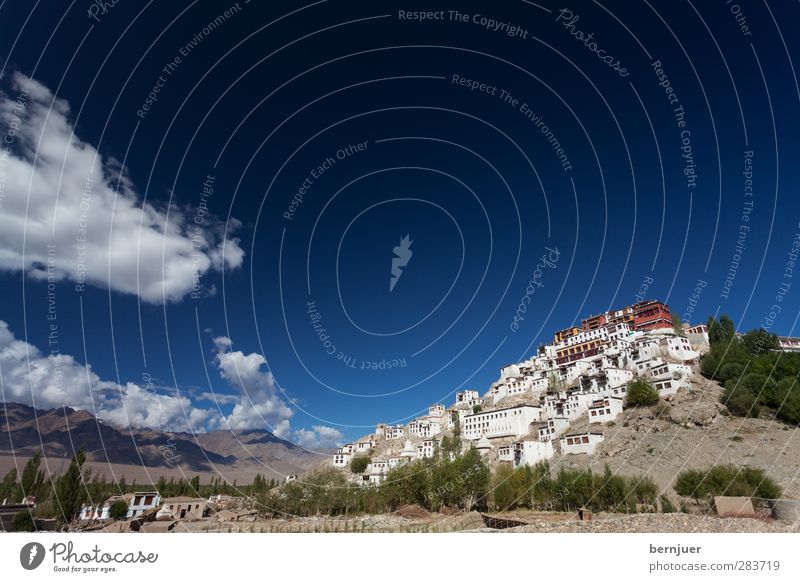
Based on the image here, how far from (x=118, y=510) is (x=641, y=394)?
5882 cm

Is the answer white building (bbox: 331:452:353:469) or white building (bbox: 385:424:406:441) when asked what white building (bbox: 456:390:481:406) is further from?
white building (bbox: 331:452:353:469)

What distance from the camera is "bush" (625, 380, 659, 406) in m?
47.5

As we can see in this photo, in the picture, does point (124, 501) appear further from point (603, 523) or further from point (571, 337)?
point (571, 337)

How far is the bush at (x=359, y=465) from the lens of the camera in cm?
6444

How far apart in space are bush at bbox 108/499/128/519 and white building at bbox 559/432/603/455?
4802 cm

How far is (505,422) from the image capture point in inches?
2254

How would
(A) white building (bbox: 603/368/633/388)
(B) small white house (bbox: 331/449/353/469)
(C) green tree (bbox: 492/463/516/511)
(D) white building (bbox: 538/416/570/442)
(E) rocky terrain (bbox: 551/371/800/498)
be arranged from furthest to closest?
1. (B) small white house (bbox: 331/449/353/469)
2. (A) white building (bbox: 603/368/633/388)
3. (D) white building (bbox: 538/416/570/442)
4. (E) rocky terrain (bbox: 551/371/800/498)
5. (C) green tree (bbox: 492/463/516/511)

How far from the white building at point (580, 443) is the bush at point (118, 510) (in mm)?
48022

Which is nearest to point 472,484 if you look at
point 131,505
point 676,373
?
point 676,373

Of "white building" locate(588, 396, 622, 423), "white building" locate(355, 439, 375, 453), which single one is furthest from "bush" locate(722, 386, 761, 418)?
"white building" locate(355, 439, 375, 453)

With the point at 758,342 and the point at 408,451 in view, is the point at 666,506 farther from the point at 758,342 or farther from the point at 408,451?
the point at 408,451

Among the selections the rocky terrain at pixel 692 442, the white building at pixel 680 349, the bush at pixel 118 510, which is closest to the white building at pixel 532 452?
the rocky terrain at pixel 692 442
